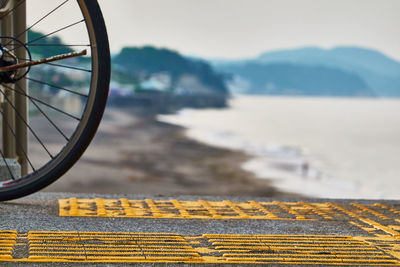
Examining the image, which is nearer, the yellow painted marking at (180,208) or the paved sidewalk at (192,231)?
the paved sidewalk at (192,231)

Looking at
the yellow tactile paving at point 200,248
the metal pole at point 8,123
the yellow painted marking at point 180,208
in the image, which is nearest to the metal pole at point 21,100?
the metal pole at point 8,123

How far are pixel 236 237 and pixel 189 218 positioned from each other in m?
0.60

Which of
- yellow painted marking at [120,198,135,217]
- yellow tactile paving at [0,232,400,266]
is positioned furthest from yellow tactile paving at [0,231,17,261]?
yellow painted marking at [120,198,135,217]

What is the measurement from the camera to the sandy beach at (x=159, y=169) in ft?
74.8

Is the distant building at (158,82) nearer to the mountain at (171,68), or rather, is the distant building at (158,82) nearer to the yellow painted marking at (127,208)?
the mountain at (171,68)

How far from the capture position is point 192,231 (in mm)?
3703

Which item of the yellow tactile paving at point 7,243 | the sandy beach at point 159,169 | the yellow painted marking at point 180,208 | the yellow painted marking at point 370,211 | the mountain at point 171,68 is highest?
the mountain at point 171,68

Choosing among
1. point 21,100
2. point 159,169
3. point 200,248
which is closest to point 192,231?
point 200,248

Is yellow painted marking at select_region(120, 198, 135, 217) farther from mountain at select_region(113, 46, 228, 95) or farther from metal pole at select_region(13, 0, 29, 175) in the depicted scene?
mountain at select_region(113, 46, 228, 95)

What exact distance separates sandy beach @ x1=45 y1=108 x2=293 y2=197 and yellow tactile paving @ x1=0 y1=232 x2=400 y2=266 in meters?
13.6

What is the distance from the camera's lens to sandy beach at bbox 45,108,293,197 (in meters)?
22.8

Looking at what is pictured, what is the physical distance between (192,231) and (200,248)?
425 millimetres

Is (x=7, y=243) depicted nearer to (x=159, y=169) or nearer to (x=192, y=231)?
(x=192, y=231)

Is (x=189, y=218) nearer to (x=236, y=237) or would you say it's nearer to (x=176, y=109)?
(x=236, y=237)
